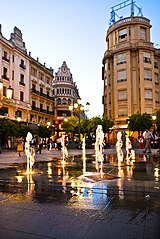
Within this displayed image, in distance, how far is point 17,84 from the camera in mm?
36719

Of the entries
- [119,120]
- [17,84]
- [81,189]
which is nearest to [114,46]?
[119,120]

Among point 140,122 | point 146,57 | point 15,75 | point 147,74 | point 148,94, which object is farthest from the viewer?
point 146,57

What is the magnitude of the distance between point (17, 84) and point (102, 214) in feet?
117

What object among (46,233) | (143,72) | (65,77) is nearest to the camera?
(46,233)

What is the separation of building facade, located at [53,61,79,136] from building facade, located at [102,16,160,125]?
18.5 meters

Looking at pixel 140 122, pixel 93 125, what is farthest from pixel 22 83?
pixel 140 122

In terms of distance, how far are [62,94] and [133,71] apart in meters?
26.2

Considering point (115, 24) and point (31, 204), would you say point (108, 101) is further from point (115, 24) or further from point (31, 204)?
point (31, 204)

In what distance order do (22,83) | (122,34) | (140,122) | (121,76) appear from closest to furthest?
(140,122)
(22,83)
(121,76)
(122,34)

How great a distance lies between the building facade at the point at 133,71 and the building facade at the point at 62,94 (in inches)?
730

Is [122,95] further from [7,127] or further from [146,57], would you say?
[7,127]

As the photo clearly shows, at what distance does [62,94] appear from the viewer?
64.0m

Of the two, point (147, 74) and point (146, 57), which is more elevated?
point (146, 57)

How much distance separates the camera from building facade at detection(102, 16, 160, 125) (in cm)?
4184
